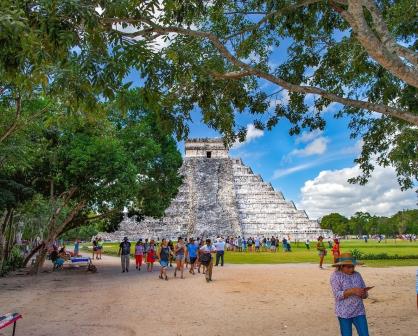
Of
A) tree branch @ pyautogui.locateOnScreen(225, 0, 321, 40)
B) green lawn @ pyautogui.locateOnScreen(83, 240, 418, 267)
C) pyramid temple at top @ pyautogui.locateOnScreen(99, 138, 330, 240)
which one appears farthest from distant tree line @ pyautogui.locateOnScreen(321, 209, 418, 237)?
tree branch @ pyautogui.locateOnScreen(225, 0, 321, 40)

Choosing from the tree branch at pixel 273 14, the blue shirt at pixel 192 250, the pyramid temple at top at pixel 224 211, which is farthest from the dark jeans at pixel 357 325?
the pyramid temple at top at pixel 224 211

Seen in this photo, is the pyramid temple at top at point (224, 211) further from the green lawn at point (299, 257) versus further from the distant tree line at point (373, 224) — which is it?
the distant tree line at point (373, 224)

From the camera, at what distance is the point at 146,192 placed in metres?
21.4

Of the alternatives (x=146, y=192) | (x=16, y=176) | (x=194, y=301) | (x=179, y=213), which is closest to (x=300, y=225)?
(x=179, y=213)

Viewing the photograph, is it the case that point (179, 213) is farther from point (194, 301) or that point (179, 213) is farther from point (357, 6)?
point (357, 6)

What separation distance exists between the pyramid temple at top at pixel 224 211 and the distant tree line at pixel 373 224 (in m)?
46.7

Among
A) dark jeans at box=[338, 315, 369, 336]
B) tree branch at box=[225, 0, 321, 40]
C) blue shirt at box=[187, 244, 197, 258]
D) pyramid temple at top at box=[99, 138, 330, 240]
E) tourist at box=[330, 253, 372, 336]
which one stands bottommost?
dark jeans at box=[338, 315, 369, 336]

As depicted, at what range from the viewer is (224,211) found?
58406 mm

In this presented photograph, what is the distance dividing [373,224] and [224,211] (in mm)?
64907

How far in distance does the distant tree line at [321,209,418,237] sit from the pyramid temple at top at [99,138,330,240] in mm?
46715

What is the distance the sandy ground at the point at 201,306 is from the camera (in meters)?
7.07

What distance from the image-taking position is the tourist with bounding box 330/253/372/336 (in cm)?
452

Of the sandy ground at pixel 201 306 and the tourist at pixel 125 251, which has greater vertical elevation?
the tourist at pixel 125 251

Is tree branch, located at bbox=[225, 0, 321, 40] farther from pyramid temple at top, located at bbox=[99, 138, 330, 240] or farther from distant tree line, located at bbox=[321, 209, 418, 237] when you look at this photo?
distant tree line, located at bbox=[321, 209, 418, 237]
